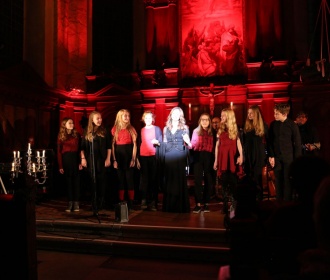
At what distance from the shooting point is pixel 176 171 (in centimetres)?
632

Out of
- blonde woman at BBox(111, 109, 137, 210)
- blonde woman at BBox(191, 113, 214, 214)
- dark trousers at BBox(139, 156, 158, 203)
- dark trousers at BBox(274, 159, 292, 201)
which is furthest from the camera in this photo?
dark trousers at BBox(139, 156, 158, 203)

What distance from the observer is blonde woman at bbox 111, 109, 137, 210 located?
650cm

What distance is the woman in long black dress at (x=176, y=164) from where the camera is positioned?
6309 mm

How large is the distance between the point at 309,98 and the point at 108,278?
28.9 feet

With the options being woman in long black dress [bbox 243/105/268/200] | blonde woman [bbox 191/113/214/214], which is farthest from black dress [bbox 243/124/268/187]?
blonde woman [bbox 191/113/214/214]

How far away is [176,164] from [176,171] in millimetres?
129

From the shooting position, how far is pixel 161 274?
4141mm

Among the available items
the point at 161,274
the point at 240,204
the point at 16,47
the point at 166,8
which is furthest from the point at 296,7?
the point at 240,204

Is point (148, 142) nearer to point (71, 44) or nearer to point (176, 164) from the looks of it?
point (176, 164)

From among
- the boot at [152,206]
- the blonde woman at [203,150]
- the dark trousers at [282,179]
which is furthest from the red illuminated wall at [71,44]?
the dark trousers at [282,179]

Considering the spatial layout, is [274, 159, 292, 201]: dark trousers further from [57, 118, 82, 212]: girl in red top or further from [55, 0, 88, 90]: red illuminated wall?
[55, 0, 88, 90]: red illuminated wall

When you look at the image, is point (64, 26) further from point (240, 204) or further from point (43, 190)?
point (240, 204)

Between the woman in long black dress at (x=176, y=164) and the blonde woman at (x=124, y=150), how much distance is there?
662 millimetres

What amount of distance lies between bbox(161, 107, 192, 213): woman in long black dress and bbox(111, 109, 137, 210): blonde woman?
2.17 ft
